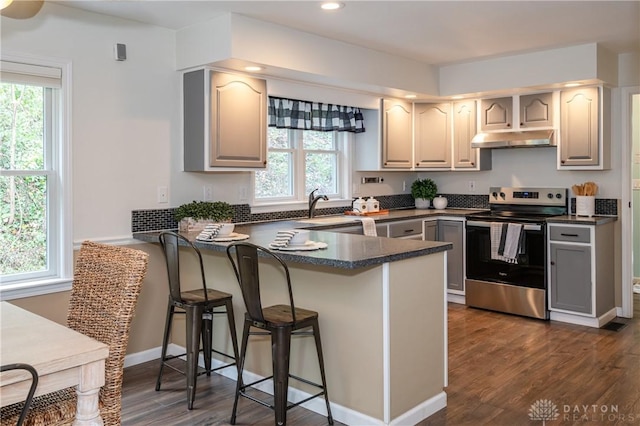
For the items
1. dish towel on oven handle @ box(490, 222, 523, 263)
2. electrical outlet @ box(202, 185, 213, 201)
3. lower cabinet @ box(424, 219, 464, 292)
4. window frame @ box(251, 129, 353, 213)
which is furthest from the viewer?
lower cabinet @ box(424, 219, 464, 292)

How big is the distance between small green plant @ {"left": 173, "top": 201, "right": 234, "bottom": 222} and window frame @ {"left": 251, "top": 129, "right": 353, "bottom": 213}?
518 millimetres

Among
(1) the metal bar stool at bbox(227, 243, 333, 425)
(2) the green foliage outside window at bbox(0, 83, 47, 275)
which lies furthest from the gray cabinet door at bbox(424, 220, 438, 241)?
(2) the green foliage outside window at bbox(0, 83, 47, 275)

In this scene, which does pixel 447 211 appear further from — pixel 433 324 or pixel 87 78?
pixel 87 78

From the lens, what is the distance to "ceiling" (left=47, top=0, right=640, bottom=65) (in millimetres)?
3445

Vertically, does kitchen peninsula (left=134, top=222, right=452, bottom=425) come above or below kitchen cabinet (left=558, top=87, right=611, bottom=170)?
below

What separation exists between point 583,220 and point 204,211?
10.3ft

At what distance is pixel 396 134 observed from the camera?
18.2 ft

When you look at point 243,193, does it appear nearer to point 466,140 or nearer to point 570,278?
point 466,140

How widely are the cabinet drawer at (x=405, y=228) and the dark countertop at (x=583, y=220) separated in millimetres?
1219

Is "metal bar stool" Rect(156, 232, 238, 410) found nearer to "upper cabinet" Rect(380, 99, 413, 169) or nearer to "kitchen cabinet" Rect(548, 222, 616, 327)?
"upper cabinet" Rect(380, 99, 413, 169)

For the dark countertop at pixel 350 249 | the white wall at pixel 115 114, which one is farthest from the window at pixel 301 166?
the dark countertop at pixel 350 249

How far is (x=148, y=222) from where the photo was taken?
12.7ft

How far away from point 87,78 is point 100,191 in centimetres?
74

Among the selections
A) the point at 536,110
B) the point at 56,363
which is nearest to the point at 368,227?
the point at 536,110
